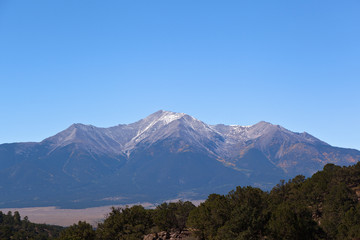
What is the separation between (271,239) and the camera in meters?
94.6

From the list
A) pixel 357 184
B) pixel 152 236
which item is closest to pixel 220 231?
pixel 152 236

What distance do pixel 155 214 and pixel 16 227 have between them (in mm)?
101767

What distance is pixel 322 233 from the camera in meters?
99.7

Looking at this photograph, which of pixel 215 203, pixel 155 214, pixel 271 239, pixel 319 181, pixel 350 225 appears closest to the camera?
pixel 271 239

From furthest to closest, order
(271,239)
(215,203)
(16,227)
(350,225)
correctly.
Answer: (16,227) → (215,203) → (350,225) → (271,239)

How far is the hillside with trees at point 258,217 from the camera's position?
96812mm

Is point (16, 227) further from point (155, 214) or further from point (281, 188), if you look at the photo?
point (281, 188)

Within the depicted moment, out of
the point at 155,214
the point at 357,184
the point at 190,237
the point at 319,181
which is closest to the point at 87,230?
the point at 155,214

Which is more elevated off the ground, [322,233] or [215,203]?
[215,203]

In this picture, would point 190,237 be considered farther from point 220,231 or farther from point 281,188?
→ point 281,188

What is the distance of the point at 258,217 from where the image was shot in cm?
9900

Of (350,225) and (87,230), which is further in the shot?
(87,230)

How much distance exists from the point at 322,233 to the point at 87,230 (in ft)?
182

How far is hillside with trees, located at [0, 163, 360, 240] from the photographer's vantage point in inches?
3812
